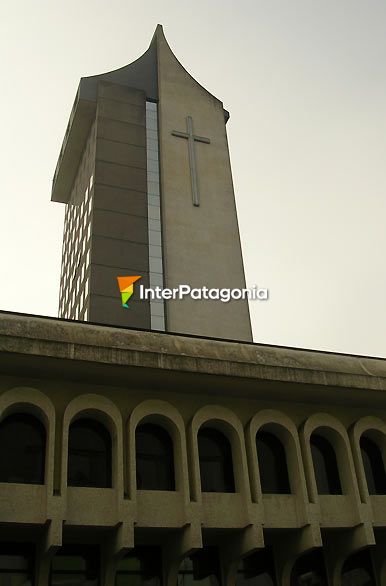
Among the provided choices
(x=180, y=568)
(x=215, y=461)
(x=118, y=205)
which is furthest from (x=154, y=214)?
(x=180, y=568)

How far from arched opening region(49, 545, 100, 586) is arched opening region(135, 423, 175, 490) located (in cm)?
217

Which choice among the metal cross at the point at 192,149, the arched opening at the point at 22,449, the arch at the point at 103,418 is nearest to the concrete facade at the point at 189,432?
the arch at the point at 103,418

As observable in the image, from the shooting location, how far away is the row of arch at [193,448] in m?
16.4

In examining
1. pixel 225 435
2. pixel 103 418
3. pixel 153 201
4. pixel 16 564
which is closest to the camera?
pixel 16 564

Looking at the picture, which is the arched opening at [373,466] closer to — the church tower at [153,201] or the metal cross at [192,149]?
the church tower at [153,201]

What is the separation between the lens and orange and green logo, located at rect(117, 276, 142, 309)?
43500mm

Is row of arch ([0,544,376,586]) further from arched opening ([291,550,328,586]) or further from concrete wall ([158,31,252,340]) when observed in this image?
concrete wall ([158,31,252,340])

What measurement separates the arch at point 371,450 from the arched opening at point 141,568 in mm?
6348

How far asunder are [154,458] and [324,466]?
540 cm

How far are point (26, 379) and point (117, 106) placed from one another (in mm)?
39018

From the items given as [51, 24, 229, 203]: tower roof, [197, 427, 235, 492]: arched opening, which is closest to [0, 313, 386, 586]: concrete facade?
[197, 427, 235, 492]: arched opening

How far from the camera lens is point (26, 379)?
16516mm

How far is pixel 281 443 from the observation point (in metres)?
19.2
